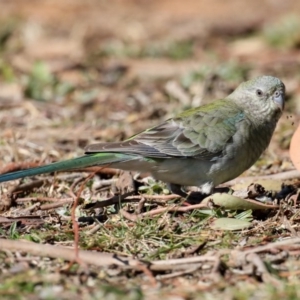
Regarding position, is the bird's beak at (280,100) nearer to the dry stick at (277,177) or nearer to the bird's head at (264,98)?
the bird's head at (264,98)

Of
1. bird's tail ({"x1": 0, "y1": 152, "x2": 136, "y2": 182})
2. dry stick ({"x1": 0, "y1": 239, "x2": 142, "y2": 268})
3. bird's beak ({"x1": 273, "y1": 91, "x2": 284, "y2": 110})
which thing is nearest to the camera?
dry stick ({"x1": 0, "y1": 239, "x2": 142, "y2": 268})

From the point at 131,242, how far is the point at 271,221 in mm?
1053

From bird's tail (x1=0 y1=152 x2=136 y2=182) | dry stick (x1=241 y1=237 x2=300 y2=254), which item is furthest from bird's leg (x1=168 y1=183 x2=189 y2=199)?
Answer: dry stick (x1=241 y1=237 x2=300 y2=254)

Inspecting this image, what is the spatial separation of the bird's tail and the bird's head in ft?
3.62

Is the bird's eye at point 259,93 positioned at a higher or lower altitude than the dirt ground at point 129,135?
higher

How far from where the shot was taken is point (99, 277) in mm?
4418

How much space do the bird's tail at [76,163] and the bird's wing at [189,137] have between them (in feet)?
0.24

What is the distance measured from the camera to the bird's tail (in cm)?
536

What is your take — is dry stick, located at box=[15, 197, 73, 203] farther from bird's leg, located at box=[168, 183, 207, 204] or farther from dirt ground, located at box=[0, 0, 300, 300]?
bird's leg, located at box=[168, 183, 207, 204]

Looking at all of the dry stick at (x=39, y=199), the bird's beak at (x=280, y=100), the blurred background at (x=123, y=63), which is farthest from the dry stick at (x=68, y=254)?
the blurred background at (x=123, y=63)

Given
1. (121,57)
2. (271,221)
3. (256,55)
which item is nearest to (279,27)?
(256,55)

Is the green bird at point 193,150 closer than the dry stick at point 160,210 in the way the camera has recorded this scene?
No

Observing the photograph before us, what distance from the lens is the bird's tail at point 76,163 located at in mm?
5355

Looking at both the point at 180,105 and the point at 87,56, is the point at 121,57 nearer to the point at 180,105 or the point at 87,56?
the point at 87,56
